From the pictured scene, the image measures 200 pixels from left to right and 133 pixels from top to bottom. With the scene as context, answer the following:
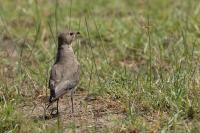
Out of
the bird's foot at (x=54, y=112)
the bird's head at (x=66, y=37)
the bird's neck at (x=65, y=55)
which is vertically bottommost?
the bird's foot at (x=54, y=112)

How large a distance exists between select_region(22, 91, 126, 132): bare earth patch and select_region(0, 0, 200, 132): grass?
9 cm

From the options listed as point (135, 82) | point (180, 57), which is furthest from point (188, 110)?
point (180, 57)

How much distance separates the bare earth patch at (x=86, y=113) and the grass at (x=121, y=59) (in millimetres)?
89

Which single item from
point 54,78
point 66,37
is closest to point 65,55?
point 66,37

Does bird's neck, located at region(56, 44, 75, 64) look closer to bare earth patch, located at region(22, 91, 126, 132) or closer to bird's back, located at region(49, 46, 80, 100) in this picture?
bird's back, located at region(49, 46, 80, 100)

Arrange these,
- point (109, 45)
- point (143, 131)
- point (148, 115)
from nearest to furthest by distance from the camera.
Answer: point (143, 131) → point (148, 115) → point (109, 45)

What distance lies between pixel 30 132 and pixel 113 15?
187 inches

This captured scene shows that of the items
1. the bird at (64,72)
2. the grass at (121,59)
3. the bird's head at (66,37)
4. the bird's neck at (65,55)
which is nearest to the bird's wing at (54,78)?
the bird at (64,72)

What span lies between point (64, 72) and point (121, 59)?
2047 millimetres

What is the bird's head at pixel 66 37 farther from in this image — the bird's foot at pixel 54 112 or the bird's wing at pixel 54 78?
the bird's foot at pixel 54 112

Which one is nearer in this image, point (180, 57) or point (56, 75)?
point (56, 75)

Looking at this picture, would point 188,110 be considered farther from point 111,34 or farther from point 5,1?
point 5,1

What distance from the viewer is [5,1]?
39.7 feet

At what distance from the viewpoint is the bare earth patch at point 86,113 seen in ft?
23.8
